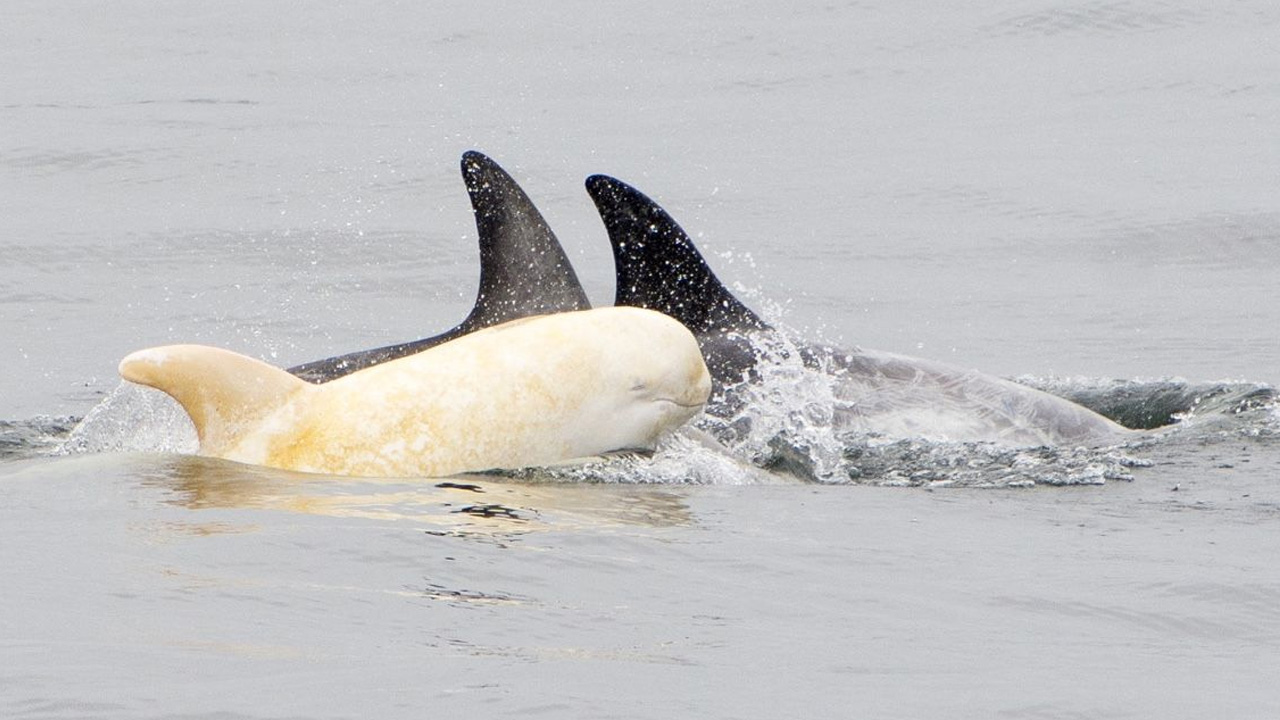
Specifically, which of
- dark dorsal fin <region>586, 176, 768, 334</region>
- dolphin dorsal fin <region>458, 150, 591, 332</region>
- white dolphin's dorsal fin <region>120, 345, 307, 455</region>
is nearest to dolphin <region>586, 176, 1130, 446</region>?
dark dorsal fin <region>586, 176, 768, 334</region>

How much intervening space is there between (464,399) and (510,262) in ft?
7.14

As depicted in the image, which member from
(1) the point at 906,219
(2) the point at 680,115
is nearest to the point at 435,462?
(1) the point at 906,219

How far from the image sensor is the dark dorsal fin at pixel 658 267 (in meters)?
11.1

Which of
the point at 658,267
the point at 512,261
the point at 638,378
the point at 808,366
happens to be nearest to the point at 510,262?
the point at 512,261

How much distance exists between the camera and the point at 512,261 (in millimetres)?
10523

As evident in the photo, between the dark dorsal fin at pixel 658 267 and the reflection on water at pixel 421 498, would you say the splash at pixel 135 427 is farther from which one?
the dark dorsal fin at pixel 658 267

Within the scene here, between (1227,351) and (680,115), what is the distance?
475 inches

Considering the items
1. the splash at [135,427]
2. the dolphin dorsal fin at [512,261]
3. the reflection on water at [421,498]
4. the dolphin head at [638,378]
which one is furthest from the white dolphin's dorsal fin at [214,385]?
the dolphin dorsal fin at [512,261]

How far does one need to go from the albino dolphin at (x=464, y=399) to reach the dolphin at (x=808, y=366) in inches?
79.0

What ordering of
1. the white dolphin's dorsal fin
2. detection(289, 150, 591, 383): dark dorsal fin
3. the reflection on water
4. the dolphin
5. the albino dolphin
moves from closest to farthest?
1. the reflection on water
2. the white dolphin's dorsal fin
3. the albino dolphin
4. detection(289, 150, 591, 383): dark dorsal fin
5. the dolphin

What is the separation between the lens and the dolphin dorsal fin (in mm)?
10469

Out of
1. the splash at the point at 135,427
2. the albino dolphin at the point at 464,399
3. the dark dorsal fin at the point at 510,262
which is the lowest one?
the splash at the point at 135,427

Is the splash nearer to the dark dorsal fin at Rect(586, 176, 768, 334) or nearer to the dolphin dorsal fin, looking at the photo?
the dolphin dorsal fin

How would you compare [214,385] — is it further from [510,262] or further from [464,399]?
[510,262]
